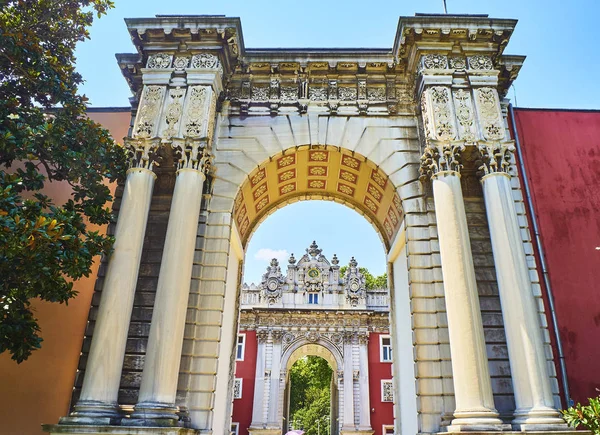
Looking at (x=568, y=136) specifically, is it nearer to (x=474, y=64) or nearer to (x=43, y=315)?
(x=474, y=64)

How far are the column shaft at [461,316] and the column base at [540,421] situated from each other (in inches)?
20.8

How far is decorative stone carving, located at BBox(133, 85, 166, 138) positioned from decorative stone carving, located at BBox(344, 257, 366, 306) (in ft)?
100

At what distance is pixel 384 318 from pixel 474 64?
29391 mm

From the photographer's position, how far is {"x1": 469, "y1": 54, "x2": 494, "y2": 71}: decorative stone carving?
12.7 meters

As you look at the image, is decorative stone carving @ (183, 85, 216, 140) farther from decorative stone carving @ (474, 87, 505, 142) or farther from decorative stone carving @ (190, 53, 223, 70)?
decorative stone carving @ (474, 87, 505, 142)

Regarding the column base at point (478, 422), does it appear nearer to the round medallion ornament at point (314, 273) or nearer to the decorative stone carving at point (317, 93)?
the decorative stone carving at point (317, 93)

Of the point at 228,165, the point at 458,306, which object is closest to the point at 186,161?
the point at 228,165

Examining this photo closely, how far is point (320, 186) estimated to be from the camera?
16062mm

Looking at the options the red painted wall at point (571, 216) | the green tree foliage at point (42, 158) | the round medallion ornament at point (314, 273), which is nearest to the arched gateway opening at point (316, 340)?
the round medallion ornament at point (314, 273)

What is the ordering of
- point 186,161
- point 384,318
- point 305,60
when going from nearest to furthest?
point 186,161 → point 305,60 → point 384,318

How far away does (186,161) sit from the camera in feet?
37.7

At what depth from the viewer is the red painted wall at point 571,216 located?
37.1 ft

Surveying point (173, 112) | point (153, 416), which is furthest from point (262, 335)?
point (153, 416)

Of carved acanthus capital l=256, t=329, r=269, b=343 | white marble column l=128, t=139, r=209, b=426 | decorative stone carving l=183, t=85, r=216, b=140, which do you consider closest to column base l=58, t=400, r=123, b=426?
white marble column l=128, t=139, r=209, b=426
